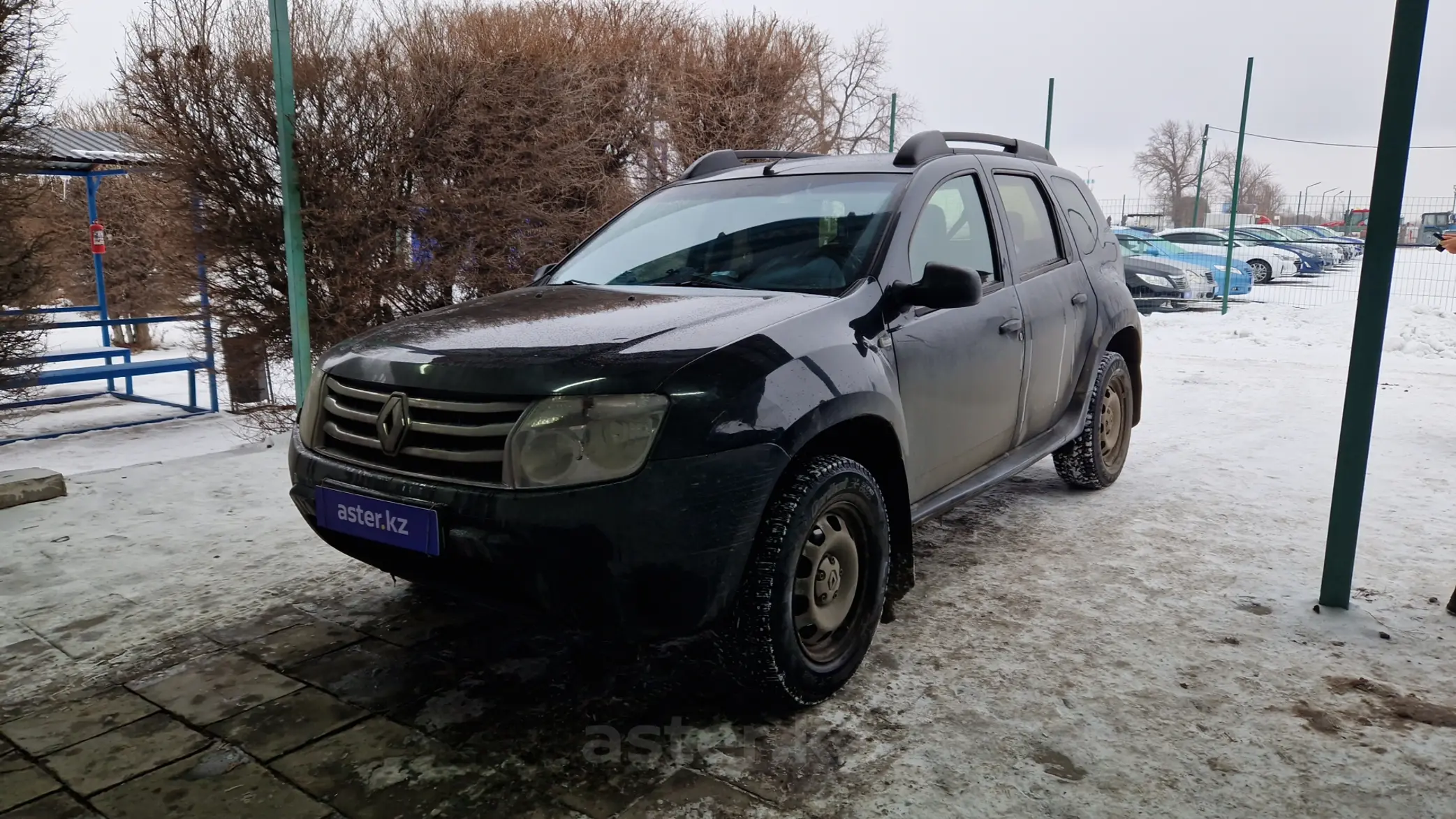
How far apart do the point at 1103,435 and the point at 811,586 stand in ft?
9.91

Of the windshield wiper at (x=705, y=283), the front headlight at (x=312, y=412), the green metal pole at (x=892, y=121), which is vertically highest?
the green metal pole at (x=892, y=121)

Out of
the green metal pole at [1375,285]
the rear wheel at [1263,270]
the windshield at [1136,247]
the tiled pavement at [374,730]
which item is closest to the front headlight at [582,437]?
the tiled pavement at [374,730]

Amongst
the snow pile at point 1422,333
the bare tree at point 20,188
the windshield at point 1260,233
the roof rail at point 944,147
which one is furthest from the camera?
the windshield at point 1260,233

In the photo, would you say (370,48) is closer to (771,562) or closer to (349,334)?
(349,334)

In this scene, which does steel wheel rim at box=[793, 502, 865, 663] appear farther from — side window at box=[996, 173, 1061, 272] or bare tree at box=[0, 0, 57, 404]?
bare tree at box=[0, 0, 57, 404]

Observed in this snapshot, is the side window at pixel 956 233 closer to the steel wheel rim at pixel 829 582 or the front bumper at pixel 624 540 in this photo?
the steel wheel rim at pixel 829 582

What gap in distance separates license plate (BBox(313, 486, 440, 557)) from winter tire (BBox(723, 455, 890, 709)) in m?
0.85

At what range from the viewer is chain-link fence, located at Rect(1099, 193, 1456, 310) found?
1766 centimetres

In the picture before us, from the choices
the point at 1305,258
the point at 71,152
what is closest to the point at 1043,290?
the point at 71,152

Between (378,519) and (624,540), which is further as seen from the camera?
(378,519)

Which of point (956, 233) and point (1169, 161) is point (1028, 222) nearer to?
point (956, 233)

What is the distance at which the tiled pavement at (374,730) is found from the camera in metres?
2.35

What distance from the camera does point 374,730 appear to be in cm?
270

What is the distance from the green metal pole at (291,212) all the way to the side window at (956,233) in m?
3.55
